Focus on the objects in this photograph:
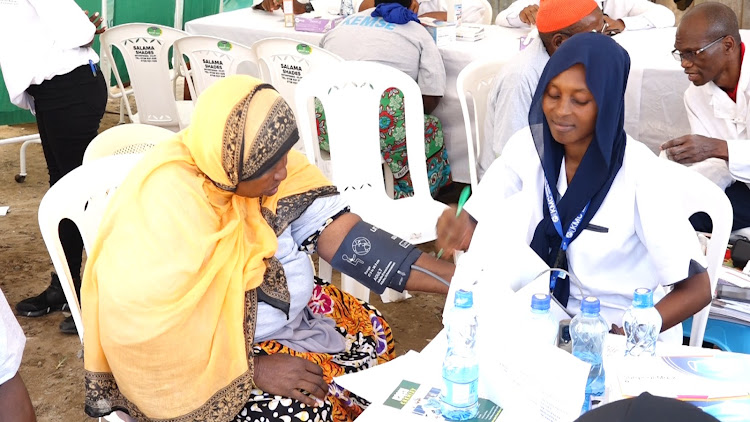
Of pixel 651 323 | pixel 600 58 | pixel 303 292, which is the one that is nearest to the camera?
pixel 651 323

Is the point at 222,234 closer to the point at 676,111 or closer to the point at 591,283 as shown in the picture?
the point at 591,283

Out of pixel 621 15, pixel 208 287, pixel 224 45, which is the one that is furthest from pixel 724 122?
pixel 224 45

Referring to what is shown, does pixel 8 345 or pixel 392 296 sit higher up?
pixel 8 345

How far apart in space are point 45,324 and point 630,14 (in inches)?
143

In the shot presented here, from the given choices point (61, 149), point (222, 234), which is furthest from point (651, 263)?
point (61, 149)

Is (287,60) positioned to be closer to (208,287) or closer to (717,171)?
(717,171)

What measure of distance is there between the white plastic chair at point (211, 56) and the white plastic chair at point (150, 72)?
0.98ft

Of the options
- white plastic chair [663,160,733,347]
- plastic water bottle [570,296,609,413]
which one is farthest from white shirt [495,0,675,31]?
plastic water bottle [570,296,609,413]

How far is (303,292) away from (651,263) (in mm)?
919

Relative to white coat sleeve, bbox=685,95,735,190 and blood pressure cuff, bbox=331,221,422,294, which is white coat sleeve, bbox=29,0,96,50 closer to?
blood pressure cuff, bbox=331,221,422,294

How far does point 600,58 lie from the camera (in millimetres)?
1966

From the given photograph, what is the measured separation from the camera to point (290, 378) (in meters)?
2.11

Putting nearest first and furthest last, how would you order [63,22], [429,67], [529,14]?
[63,22] → [429,67] → [529,14]

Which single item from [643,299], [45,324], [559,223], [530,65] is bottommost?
[45,324]
